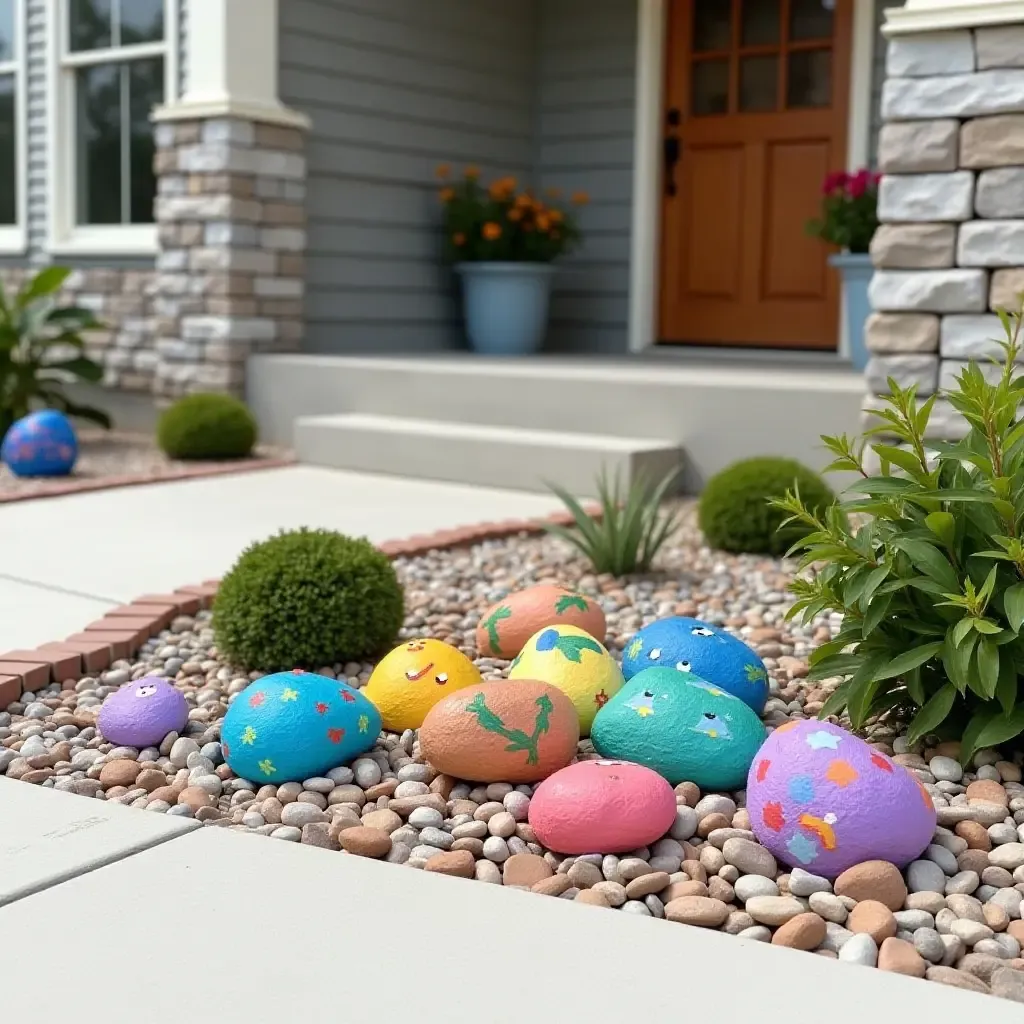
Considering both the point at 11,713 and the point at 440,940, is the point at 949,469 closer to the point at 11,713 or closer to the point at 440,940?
the point at 440,940

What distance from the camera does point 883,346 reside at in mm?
4547

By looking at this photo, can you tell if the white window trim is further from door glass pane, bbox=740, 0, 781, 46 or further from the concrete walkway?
door glass pane, bbox=740, 0, 781, 46

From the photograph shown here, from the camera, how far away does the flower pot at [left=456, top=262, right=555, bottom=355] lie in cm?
792

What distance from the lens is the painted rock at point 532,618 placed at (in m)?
3.20

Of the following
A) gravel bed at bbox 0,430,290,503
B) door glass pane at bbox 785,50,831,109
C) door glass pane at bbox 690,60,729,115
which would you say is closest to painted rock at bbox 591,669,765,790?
gravel bed at bbox 0,430,290,503

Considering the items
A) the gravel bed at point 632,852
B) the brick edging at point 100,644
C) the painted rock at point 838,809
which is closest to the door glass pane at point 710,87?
the brick edging at point 100,644

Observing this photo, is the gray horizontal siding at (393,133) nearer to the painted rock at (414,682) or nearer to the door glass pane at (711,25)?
the door glass pane at (711,25)

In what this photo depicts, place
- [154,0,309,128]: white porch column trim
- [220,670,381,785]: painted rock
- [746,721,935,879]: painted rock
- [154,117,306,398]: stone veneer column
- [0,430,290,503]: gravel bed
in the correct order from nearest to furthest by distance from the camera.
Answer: [746,721,935,879]: painted rock < [220,670,381,785]: painted rock < [0,430,290,503]: gravel bed < [154,0,309,128]: white porch column trim < [154,117,306,398]: stone veneer column

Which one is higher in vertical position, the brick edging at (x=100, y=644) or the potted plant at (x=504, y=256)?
the potted plant at (x=504, y=256)

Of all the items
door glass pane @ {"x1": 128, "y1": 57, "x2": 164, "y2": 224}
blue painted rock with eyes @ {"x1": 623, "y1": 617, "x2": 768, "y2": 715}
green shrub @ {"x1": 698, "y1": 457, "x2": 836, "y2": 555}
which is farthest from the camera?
door glass pane @ {"x1": 128, "y1": 57, "x2": 164, "y2": 224}

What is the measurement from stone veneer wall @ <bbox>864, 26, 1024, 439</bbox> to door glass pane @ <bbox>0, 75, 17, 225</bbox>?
5.96m

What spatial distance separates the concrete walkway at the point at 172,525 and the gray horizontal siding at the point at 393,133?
1.78 meters

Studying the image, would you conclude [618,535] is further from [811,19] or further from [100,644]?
[811,19]

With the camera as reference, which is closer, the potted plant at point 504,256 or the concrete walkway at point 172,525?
the concrete walkway at point 172,525
